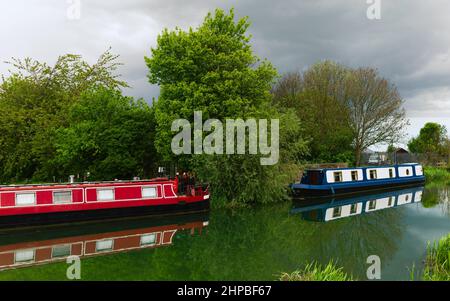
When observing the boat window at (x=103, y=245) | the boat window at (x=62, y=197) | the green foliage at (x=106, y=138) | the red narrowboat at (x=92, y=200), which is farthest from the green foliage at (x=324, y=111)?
the boat window at (x=103, y=245)

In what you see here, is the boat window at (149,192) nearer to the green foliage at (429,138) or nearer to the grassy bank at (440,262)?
the grassy bank at (440,262)

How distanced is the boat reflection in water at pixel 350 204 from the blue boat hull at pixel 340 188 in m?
0.44

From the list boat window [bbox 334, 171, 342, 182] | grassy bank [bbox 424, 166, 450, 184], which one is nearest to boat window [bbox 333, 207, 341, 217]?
boat window [bbox 334, 171, 342, 182]

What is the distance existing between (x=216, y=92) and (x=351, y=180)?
1169 centimetres

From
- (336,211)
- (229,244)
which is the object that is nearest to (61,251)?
(229,244)

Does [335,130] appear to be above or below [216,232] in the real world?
above

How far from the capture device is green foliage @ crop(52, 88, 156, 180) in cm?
2038

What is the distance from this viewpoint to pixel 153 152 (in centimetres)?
2217

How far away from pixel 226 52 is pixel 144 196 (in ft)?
31.4

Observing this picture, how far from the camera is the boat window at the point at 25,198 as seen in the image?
14500mm

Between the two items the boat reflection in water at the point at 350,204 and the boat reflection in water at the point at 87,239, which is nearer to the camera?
the boat reflection in water at the point at 87,239
